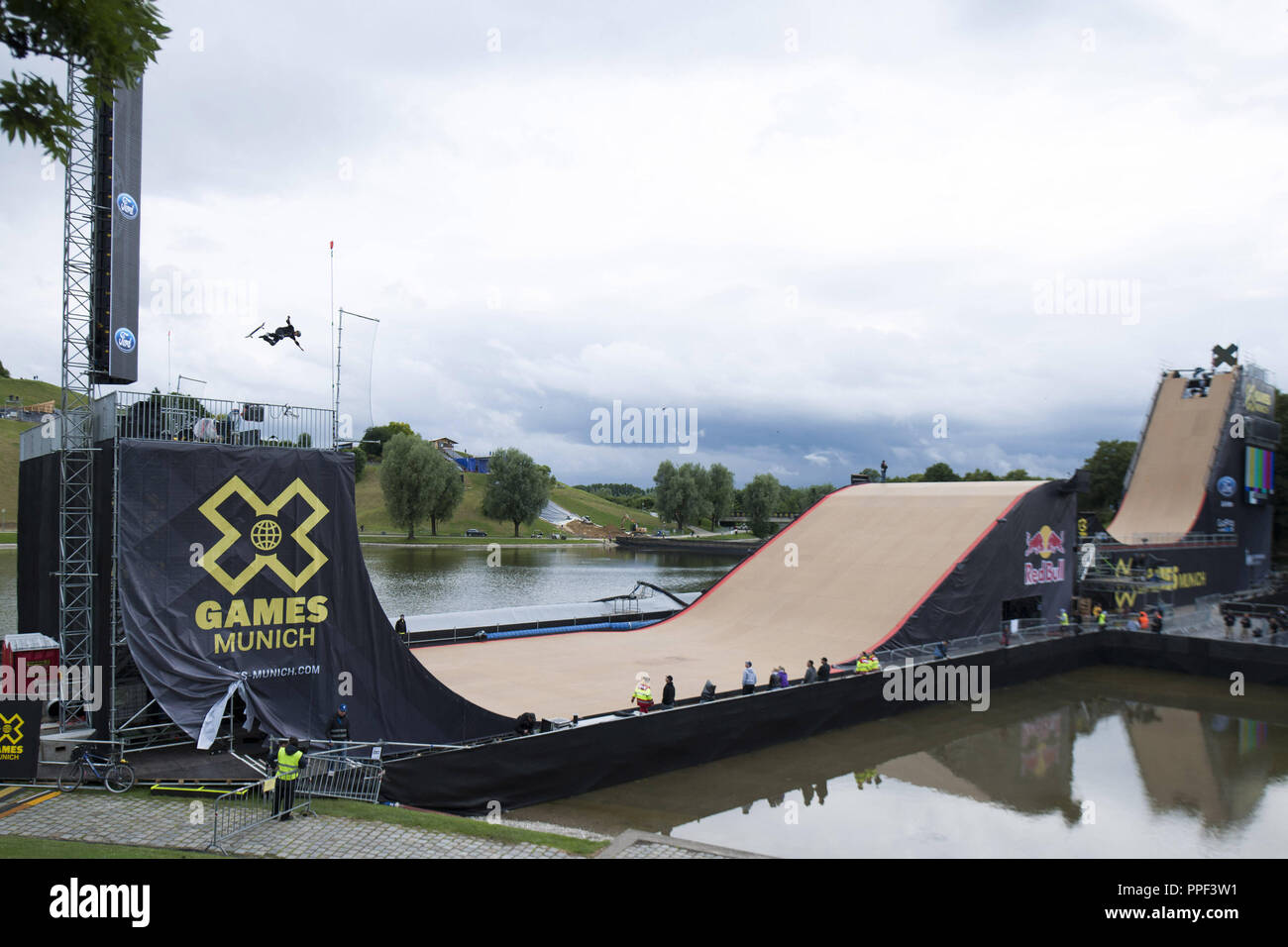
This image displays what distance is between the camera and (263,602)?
43.1ft

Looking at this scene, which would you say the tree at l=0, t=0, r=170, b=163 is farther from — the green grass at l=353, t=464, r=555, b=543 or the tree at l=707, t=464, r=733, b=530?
the tree at l=707, t=464, r=733, b=530

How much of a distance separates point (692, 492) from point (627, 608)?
76587 mm

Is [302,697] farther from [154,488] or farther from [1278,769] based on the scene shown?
[1278,769]

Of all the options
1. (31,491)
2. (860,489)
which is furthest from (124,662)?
(860,489)

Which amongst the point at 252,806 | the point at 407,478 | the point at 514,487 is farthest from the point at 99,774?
the point at 514,487

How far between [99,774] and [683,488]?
95.0m

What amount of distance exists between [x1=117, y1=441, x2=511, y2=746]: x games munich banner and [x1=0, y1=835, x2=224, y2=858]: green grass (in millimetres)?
2947

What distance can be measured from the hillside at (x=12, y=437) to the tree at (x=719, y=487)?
2815 inches

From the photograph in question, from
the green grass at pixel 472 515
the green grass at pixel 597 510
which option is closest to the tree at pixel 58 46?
the green grass at pixel 472 515

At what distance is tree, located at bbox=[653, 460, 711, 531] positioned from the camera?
345ft

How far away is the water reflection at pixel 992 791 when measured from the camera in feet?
45.2

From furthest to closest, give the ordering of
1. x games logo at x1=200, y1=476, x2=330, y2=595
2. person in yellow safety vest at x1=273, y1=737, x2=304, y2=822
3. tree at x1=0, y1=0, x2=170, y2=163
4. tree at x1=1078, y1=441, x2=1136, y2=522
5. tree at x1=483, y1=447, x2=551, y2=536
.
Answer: tree at x1=483, y1=447, x2=551, y2=536, tree at x1=1078, y1=441, x2=1136, y2=522, x games logo at x1=200, y1=476, x2=330, y2=595, person in yellow safety vest at x1=273, y1=737, x2=304, y2=822, tree at x1=0, y1=0, x2=170, y2=163

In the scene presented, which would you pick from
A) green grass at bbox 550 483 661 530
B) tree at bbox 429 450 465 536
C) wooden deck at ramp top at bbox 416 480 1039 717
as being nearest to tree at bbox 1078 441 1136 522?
wooden deck at ramp top at bbox 416 480 1039 717

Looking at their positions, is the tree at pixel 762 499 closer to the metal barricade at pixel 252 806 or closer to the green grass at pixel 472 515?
the green grass at pixel 472 515
